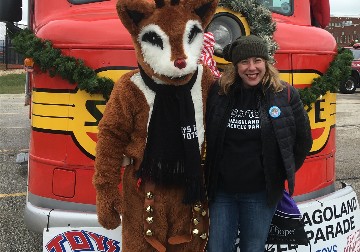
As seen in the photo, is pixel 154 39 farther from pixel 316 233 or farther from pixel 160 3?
pixel 316 233

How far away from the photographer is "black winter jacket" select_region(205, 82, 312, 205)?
2.28 metres

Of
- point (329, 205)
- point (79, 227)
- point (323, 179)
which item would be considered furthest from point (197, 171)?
point (323, 179)

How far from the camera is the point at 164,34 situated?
7.32 feet

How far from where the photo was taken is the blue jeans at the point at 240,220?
2396mm

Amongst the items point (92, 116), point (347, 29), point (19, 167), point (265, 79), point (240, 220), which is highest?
point (347, 29)

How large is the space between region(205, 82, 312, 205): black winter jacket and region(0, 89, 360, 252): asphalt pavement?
2075 millimetres

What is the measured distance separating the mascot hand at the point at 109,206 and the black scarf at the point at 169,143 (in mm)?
172

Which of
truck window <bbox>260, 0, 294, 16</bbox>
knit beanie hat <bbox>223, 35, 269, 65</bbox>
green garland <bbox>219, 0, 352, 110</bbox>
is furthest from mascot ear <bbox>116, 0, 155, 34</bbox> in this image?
truck window <bbox>260, 0, 294, 16</bbox>

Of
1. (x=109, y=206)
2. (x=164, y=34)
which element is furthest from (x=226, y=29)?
(x=109, y=206)

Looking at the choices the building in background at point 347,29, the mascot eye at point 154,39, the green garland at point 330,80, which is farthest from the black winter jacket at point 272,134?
the building in background at point 347,29

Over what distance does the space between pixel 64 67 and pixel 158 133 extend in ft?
2.59

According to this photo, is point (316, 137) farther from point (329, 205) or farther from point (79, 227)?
point (79, 227)

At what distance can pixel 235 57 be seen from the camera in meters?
2.35

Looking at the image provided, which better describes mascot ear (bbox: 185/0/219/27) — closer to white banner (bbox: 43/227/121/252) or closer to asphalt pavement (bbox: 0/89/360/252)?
white banner (bbox: 43/227/121/252)
